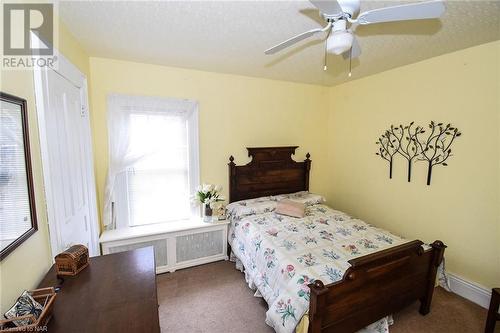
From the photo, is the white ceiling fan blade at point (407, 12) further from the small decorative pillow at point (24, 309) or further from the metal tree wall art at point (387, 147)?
the small decorative pillow at point (24, 309)

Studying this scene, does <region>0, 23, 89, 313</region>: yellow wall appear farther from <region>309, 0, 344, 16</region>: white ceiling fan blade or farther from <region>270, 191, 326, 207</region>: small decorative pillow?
<region>270, 191, 326, 207</region>: small decorative pillow

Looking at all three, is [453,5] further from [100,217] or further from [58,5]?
[100,217]

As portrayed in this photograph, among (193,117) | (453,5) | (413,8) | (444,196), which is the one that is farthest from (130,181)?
(444,196)

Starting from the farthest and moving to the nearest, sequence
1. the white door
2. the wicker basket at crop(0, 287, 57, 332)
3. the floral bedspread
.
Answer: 1. the floral bedspread
2. the white door
3. the wicker basket at crop(0, 287, 57, 332)

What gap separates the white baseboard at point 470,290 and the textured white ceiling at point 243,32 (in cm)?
224

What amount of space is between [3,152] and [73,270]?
764mm

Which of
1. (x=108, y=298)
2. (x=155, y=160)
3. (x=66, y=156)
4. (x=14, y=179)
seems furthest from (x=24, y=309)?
(x=155, y=160)

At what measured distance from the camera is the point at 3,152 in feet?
3.32

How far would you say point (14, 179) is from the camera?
1.09m

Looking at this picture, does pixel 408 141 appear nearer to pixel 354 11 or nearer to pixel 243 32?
pixel 354 11

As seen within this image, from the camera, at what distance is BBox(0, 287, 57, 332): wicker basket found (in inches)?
34.9

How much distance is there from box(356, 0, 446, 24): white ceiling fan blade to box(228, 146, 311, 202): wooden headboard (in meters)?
2.15

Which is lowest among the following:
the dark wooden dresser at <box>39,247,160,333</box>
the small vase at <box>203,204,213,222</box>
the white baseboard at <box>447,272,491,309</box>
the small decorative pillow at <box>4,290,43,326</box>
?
the white baseboard at <box>447,272,491,309</box>

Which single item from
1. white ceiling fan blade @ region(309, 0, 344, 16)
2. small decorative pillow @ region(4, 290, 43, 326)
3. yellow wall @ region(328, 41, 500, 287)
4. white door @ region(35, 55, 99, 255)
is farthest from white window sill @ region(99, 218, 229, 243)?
white ceiling fan blade @ region(309, 0, 344, 16)
